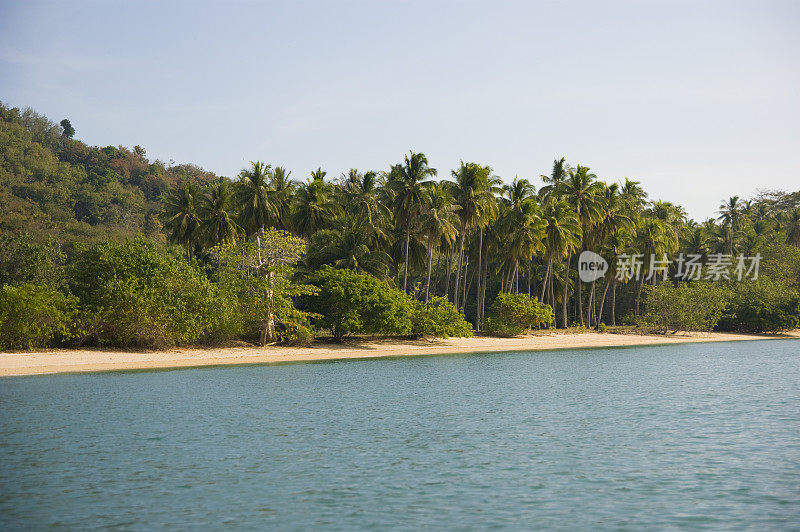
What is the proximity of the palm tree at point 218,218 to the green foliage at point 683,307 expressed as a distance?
37145 mm

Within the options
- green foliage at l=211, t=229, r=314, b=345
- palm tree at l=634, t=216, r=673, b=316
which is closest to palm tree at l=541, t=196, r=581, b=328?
palm tree at l=634, t=216, r=673, b=316

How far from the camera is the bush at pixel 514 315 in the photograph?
161 ft

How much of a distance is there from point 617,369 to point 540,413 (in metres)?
14.4

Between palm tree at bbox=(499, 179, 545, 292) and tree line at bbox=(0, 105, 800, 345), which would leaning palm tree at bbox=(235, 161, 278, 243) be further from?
palm tree at bbox=(499, 179, 545, 292)

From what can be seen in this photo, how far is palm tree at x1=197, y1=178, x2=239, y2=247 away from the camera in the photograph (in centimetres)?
5350

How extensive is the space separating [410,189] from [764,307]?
36652 mm

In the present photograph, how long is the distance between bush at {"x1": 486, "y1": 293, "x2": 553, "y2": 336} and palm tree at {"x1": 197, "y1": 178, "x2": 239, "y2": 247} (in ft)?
73.3

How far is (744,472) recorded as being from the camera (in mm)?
11484

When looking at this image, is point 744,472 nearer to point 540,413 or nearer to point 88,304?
point 540,413

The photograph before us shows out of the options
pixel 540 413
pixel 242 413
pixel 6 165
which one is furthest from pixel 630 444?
pixel 6 165

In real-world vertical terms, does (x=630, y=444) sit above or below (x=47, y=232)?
below

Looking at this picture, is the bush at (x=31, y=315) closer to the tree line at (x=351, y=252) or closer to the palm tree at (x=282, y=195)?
the tree line at (x=351, y=252)

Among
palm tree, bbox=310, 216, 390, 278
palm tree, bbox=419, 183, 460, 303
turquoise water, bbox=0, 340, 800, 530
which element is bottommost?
turquoise water, bbox=0, 340, 800, 530

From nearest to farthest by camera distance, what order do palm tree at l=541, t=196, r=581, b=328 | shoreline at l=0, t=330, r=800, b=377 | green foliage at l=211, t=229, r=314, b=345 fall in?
shoreline at l=0, t=330, r=800, b=377 → green foliage at l=211, t=229, r=314, b=345 → palm tree at l=541, t=196, r=581, b=328
